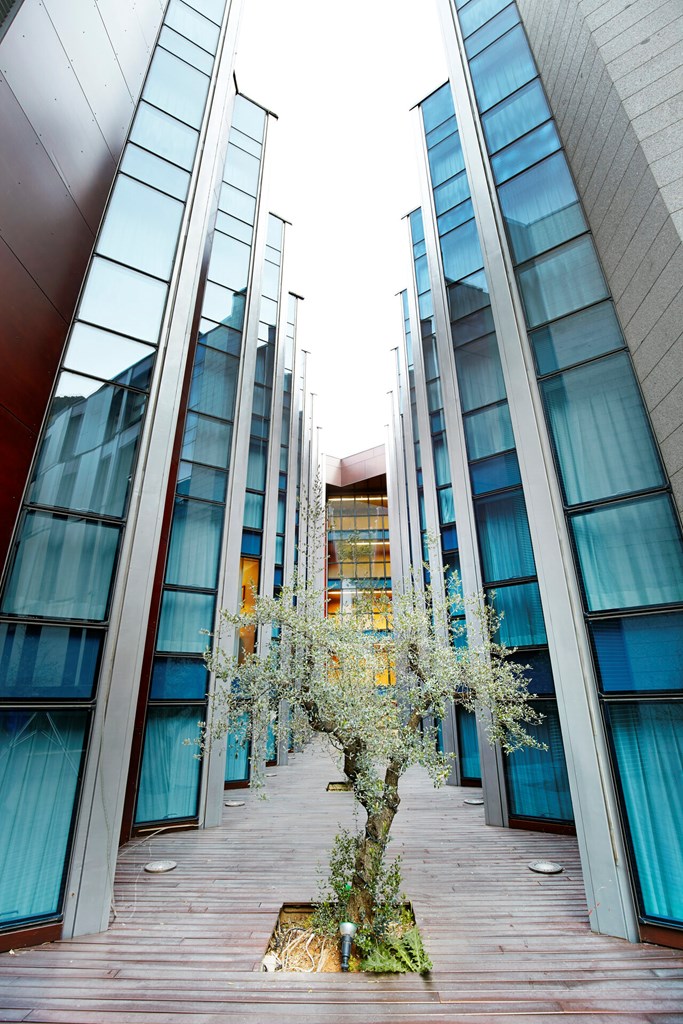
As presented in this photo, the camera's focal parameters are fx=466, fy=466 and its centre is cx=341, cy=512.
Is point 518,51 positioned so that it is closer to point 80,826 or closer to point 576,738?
point 576,738

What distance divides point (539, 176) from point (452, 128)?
6804mm

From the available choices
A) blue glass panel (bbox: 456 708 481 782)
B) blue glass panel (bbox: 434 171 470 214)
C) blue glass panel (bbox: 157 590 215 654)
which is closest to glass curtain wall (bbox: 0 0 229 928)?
blue glass panel (bbox: 157 590 215 654)

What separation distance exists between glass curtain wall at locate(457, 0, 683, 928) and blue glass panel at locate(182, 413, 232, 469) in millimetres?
6749

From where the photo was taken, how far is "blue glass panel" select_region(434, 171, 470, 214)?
11648 mm

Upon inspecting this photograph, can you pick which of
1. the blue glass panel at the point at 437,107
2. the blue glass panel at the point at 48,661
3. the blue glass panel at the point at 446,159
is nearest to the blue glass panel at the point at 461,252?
the blue glass panel at the point at 446,159

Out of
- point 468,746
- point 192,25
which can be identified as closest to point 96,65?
point 192,25

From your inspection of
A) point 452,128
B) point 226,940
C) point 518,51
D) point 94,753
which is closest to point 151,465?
point 94,753

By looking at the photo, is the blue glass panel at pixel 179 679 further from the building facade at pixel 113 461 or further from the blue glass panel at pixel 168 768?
the blue glass panel at pixel 168 768

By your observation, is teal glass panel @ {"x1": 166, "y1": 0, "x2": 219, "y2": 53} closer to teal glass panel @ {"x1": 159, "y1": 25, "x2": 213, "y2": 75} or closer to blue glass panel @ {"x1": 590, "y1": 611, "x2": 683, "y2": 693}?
teal glass panel @ {"x1": 159, "y1": 25, "x2": 213, "y2": 75}

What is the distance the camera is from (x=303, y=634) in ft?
18.5

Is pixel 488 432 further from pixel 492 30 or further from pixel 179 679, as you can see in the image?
pixel 492 30

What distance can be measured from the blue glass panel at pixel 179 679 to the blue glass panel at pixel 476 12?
572 inches

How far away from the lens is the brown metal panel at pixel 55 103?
5.40 metres

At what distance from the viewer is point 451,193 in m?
11.9
